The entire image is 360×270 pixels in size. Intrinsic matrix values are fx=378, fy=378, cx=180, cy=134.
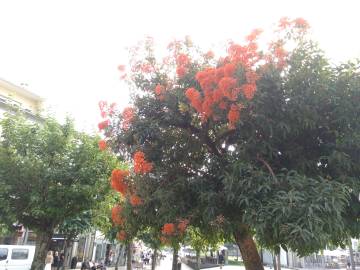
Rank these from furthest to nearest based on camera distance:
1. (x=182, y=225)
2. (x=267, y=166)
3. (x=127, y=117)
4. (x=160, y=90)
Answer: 1. (x=127, y=117)
2. (x=160, y=90)
3. (x=182, y=225)
4. (x=267, y=166)

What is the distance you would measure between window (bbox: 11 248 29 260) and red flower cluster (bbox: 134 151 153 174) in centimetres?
1952

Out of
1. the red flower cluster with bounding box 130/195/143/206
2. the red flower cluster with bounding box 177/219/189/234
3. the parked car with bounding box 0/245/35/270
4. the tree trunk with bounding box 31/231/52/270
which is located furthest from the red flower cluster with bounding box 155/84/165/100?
the parked car with bounding box 0/245/35/270

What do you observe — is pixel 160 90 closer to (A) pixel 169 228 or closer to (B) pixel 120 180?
(B) pixel 120 180

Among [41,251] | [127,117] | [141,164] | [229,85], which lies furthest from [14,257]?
[229,85]

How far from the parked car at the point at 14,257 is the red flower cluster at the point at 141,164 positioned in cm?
1890

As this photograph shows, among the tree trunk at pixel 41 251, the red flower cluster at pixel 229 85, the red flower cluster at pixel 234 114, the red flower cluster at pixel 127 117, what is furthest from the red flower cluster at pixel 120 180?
the tree trunk at pixel 41 251

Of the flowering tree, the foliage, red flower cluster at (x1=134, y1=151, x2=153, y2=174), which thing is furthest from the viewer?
the foliage

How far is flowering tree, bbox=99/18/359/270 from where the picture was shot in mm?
Result: 5703

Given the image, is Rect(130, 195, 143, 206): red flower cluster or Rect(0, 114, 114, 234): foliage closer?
Rect(130, 195, 143, 206): red flower cluster

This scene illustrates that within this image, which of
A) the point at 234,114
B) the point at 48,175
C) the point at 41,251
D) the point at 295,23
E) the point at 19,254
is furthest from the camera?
the point at 19,254

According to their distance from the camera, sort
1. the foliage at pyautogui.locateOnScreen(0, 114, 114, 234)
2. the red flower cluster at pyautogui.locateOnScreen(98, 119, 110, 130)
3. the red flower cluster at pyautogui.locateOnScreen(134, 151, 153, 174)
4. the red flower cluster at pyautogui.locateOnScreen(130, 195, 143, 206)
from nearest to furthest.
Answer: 1. the red flower cluster at pyautogui.locateOnScreen(134, 151, 153, 174)
2. the red flower cluster at pyautogui.locateOnScreen(130, 195, 143, 206)
3. the red flower cluster at pyautogui.locateOnScreen(98, 119, 110, 130)
4. the foliage at pyautogui.locateOnScreen(0, 114, 114, 234)

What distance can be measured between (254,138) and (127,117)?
2665 mm

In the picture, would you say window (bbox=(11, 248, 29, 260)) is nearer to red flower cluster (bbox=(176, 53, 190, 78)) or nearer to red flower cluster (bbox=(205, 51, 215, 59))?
red flower cluster (bbox=(176, 53, 190, 78))

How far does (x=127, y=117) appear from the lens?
7824 millimetres
